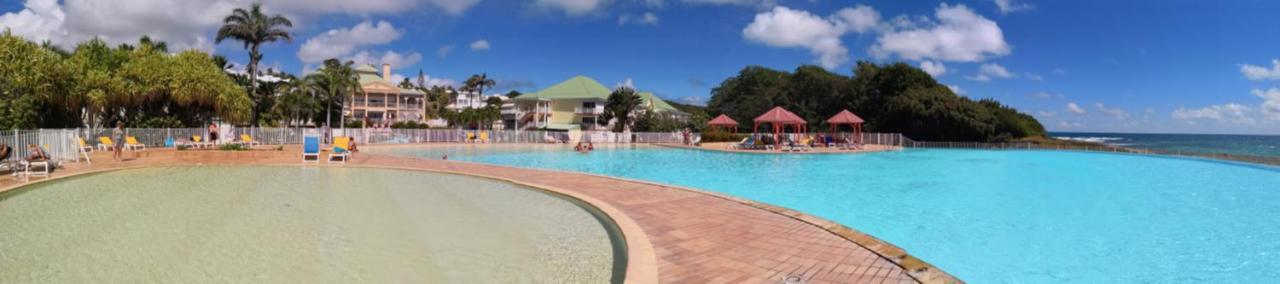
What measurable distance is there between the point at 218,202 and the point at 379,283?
228 inches

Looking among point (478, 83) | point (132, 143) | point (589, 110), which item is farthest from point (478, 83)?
point (132, 143)

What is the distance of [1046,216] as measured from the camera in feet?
29.3

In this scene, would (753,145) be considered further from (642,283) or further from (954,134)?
(642,283)

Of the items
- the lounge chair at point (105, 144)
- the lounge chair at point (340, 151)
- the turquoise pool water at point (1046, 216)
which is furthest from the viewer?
the lounge chair at point (105, 144)

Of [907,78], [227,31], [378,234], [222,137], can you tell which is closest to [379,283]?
[378,234]

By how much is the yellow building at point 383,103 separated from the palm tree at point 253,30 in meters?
22.4

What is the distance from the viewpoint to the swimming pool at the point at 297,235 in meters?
4.53

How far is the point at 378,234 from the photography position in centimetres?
613

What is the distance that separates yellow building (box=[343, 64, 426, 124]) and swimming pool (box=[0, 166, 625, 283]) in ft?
159

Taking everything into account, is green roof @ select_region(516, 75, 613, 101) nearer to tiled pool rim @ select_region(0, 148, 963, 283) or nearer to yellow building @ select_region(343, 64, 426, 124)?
yellow building @ select_region(343, 64, 426, 124)

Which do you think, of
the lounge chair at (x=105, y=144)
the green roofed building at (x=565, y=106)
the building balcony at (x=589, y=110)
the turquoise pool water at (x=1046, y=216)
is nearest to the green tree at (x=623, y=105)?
the green roofed building at (x=565, y=106)

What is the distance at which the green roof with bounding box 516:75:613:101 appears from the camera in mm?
51419

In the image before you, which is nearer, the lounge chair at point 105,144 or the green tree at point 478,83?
the lounge chair at point 105,144

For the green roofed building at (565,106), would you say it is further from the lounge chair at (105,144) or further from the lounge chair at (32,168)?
the lounge chair at (32,168)
